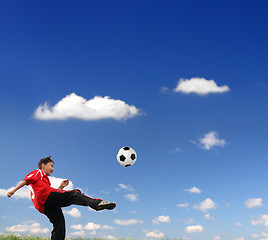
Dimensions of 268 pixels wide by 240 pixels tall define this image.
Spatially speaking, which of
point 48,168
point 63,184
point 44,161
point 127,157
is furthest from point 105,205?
point 127,157

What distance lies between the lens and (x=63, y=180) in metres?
8.26

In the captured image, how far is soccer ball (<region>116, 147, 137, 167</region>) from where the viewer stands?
10.8 m

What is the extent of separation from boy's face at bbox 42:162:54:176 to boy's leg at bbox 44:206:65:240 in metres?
0.84

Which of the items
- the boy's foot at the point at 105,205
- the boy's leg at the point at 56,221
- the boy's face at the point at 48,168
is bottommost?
the boy's leg at the point at 56,221

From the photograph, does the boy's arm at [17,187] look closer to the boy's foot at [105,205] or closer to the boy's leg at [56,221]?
the boy's leg at [56,221]

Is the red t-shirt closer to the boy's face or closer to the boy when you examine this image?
the boy

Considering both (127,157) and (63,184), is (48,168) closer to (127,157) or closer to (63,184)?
(63,184)

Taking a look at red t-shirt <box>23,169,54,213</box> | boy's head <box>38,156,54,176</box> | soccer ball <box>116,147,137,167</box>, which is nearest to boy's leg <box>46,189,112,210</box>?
red t-shirt <box>23,169,54,213</box>

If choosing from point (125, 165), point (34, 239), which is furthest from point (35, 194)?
point (125, 165)

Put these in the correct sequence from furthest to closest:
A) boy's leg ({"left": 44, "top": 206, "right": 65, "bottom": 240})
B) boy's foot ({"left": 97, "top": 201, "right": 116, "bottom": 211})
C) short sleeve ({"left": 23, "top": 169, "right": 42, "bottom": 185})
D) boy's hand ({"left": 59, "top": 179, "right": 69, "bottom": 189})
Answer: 1. boy's hand ({"left": 59, "top": 179, "right": 69, "bottom": 189})
2. boy's leg ({"left": 44, "top": 206, "right": 65, "bottom": 240})
3. short sleeve ({"left": 23, "top": 169, "right": 42, "bottom": 185})
4. boy's foot ({"left": 97, "top": 201, "right": 116, "bottom": 211})

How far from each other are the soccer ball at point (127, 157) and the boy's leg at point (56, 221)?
358cm

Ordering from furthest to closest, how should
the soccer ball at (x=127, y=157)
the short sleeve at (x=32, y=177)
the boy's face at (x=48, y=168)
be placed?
the soccer ball at (x=127, y=157) < the boy's face at (x=48, y=168) < the short sleeve at (x=32, y=177)

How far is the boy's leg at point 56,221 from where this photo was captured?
7477mm

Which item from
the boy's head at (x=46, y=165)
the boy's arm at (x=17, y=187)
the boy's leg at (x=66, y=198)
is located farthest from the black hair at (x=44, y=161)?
the boy's leg at (x=66, y=198)
